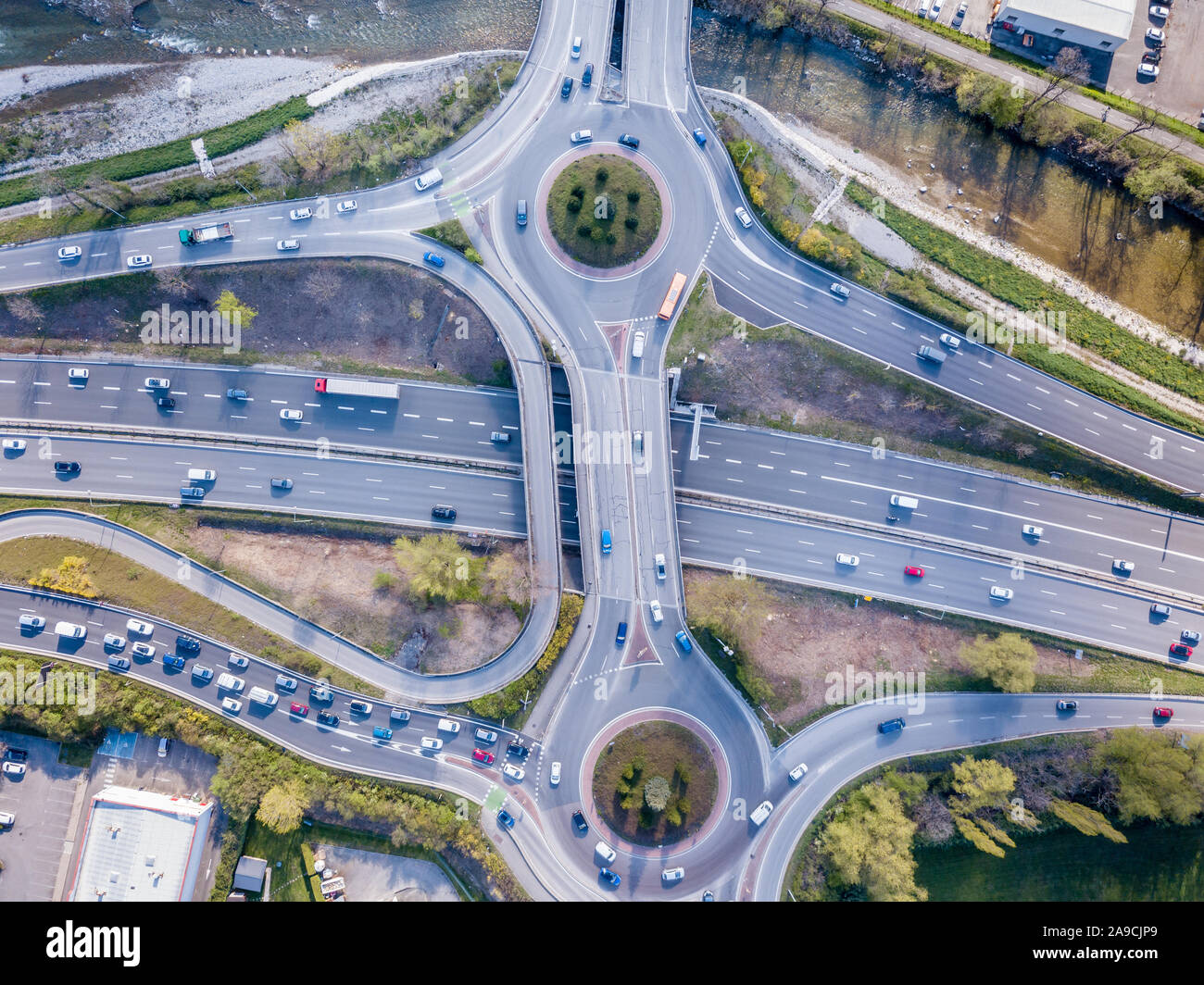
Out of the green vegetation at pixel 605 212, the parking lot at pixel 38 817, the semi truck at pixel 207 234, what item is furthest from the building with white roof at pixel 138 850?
the green vegetation at pixel 605 212

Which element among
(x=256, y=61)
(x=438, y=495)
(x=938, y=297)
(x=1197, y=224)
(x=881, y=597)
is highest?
(x=256, y=61)

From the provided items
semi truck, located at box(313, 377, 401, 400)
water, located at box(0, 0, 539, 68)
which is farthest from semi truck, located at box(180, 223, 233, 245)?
water, located at box(0, 0, 539, 68)

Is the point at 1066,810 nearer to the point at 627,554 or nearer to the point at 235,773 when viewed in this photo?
the point at 627,554

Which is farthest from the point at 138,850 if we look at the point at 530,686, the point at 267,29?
the point at 267,29

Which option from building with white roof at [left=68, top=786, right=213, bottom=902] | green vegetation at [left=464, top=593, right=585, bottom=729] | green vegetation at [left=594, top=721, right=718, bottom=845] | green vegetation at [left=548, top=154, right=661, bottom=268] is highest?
green vegetation at [left=548, top=154, right=661, bottom=268]

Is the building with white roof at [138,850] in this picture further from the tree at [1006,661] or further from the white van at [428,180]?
the tree at [1006,661]

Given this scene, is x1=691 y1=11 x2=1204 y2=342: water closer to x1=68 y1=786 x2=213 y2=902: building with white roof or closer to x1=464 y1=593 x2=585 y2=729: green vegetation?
x1=464 y1=593 x2=585 y2=729: green vegetation

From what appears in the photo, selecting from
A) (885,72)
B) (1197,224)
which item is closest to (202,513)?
(885,72)

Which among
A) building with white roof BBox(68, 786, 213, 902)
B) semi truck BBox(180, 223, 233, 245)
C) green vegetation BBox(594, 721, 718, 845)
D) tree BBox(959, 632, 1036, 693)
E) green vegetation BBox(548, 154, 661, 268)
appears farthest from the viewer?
semi truck BBox(180, 223, 233, 245)
